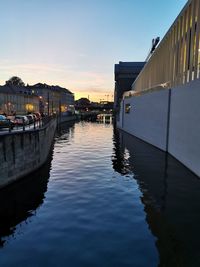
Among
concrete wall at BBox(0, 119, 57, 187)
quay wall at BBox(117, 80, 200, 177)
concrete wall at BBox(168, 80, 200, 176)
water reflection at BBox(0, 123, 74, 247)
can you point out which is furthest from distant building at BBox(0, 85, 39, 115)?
water reflection at BBox(0, 123, 74, 247)

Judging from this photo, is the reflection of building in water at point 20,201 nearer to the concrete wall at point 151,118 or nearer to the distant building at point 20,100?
the concrete wall at point 151,118

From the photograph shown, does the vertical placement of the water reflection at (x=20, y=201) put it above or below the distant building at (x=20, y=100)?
below

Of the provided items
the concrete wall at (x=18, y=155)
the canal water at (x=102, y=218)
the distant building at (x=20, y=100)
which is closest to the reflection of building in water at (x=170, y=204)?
the canal water at (x=102, y=218)

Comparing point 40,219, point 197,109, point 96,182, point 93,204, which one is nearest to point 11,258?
point 40,219

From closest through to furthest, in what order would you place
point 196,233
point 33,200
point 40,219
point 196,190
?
1. point 196,233
2. point 40,219
3. point 33,200
4. point 196,190

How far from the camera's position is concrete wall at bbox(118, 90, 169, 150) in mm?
37125

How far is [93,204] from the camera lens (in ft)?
56.0

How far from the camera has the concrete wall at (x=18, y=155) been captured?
20078 mm

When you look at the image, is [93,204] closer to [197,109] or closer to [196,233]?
[196,233]

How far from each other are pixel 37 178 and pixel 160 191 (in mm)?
9587

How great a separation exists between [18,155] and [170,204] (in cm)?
1160

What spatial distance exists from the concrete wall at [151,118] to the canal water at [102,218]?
11957 millimetres

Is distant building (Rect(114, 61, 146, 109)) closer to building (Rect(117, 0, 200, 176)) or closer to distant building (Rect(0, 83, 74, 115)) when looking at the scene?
distant building (Rect(0, 83, 74, 115))

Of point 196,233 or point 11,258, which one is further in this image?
point 196,233
